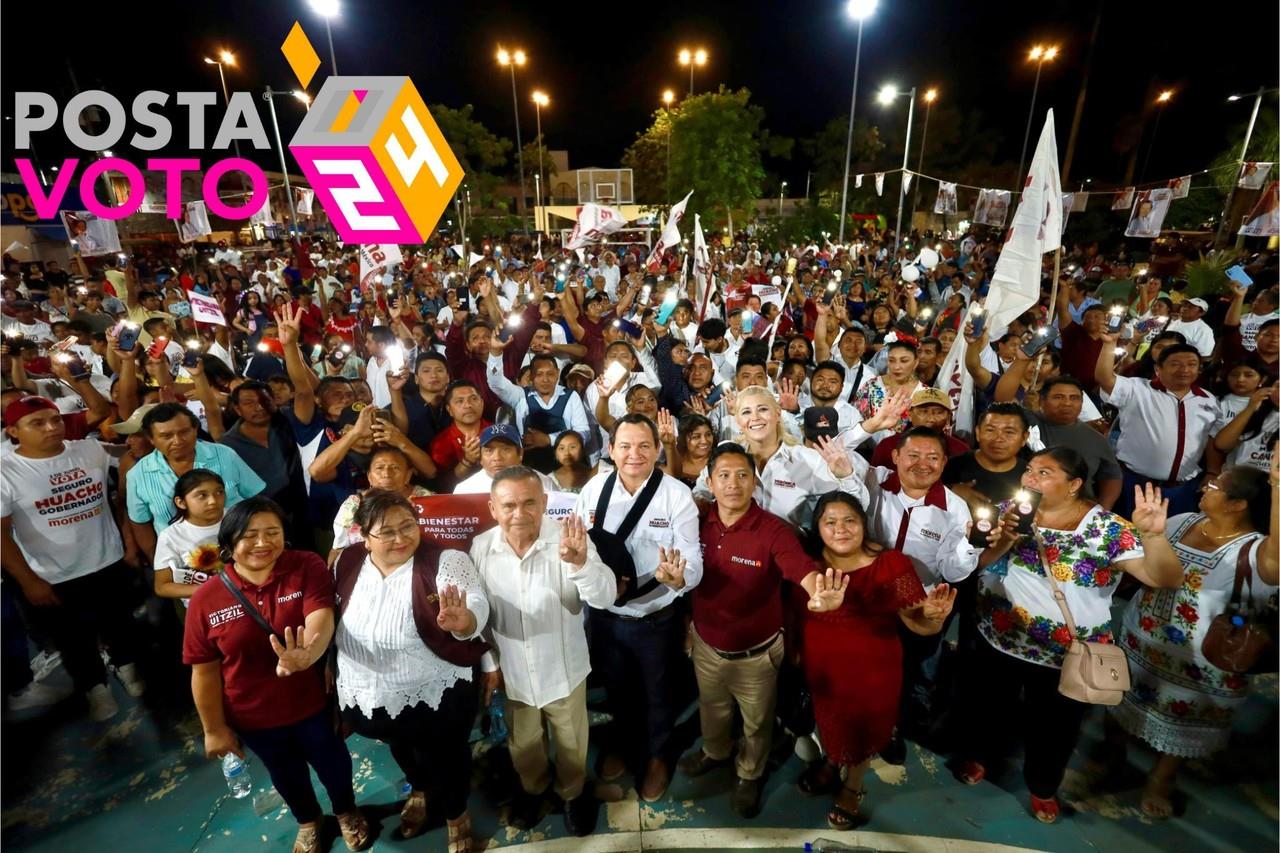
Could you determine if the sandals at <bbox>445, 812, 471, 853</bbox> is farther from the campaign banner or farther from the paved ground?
the campaign banner

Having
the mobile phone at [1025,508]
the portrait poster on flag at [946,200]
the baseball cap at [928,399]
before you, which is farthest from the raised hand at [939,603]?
the portrait poster on flag at [946,200]

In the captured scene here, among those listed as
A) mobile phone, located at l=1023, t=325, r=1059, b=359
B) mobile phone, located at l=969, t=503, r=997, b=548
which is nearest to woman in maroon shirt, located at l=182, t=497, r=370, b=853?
mobile phone, located at l=969, t=503, r=997, b=548

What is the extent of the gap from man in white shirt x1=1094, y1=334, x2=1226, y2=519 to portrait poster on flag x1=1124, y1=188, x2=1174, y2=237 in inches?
443

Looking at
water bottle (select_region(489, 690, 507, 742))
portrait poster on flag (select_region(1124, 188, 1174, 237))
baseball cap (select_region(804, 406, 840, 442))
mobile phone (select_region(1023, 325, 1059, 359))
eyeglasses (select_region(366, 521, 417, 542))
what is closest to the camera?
eyeglasses (select_region(366, 521, 417, 542))

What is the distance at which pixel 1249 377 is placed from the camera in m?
4.88

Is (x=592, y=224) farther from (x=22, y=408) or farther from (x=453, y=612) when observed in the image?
(x=453, y=612)

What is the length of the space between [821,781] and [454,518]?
8.33ft

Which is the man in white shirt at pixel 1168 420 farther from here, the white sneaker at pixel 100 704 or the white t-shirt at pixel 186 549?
the white sneaker at pixel 100 704

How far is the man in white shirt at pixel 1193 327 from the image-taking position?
7.40m

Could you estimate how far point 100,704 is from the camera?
13.3ft

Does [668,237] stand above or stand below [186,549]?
above

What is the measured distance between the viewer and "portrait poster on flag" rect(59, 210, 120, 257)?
35.5 ft

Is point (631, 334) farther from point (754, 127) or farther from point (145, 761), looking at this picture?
point (754, 127)

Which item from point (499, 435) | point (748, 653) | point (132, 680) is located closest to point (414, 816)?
point (748, 653)
